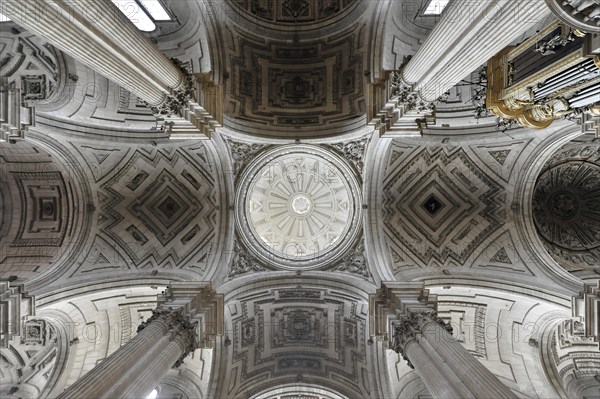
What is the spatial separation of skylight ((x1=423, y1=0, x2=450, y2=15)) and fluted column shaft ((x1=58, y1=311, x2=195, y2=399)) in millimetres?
13589

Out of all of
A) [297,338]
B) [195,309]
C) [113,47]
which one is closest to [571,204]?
[297,338]

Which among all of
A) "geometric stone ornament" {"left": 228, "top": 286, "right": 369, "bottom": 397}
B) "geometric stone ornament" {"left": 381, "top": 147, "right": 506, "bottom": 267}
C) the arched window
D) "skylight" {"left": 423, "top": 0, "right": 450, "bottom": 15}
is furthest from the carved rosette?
the arched window

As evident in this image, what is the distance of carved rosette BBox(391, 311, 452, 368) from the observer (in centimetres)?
1044

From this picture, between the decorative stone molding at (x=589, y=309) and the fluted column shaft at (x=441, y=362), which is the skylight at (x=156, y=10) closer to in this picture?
the fluted column shaft at (x=441, y=362)

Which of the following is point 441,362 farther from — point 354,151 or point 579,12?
point 354,151

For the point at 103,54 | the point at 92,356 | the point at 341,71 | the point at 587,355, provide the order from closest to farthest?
1. the point at 103,54
2. the point at 587,355
3. the point at 92,356
4. the point at 341,71

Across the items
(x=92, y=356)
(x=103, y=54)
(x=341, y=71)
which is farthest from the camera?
(x=341, y=71)

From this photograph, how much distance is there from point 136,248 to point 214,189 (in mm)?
4189

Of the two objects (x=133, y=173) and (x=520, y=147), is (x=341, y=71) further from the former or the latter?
(x=133, y=173)

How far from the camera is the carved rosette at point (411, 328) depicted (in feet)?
34.2

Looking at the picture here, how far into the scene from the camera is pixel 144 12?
12.5 m

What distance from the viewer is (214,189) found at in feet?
54.0

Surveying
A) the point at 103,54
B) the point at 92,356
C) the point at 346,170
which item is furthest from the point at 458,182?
the point at 92,356

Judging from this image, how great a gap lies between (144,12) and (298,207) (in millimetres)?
11515
